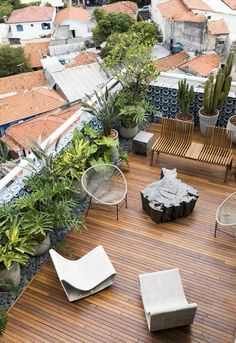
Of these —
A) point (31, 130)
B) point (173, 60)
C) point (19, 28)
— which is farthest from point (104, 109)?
point (19, 28)

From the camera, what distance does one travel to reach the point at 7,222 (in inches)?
181

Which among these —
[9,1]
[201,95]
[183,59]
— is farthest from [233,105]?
[9,1]

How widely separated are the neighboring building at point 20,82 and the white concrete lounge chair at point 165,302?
22.4 metres

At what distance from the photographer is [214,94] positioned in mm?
6672

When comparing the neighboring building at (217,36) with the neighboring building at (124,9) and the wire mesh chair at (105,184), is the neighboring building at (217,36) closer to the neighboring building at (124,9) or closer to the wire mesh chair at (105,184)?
the neighboring building at (124,9)

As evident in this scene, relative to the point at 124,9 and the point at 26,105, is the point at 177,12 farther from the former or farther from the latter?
A: the point at 26,105

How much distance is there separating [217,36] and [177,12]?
490 centimetres

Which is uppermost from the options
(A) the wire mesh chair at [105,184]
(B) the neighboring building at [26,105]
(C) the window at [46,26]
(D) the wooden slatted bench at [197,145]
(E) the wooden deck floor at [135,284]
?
(D) the wooden slatted bench at [197,145]

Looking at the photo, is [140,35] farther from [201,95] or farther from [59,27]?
[59,27]

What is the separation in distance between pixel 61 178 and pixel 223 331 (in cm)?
285

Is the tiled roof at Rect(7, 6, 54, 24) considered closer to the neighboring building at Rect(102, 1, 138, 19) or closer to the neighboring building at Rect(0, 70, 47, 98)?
the neighboring building at Rect(102, 1, 138, 19)

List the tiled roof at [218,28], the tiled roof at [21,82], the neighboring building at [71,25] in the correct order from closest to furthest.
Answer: the tiled roof at [21,82] → the tiled roof at [218,28] → the neighboring building at [71,25]

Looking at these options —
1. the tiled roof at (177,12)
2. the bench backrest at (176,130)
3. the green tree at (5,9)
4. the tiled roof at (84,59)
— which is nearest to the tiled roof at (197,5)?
the tiled roof at (177,12)

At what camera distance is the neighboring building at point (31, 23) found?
36.3 metres
